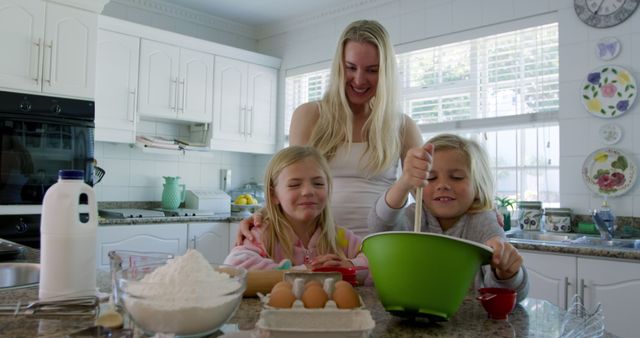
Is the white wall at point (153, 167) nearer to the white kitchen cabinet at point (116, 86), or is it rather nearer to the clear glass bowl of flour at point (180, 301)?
the white kitchen cabinet at point (116, 86)

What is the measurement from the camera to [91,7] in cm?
299

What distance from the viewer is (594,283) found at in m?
2.09

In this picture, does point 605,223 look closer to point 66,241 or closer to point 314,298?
point 314,298

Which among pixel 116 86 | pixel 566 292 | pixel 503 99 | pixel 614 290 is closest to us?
pixel 614 290

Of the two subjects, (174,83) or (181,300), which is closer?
(181,300)

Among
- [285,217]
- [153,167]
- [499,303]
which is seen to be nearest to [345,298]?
[499,303]

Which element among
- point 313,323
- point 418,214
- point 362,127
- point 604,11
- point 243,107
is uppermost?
point 604,11

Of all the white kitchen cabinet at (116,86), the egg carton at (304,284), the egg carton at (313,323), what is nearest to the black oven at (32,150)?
the white kitchen cabinet at (116,86)

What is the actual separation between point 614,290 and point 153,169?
10.1 ft

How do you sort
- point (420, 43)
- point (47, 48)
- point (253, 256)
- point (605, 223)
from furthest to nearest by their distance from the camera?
1. point (420, 43)
2. point (47, 48)
3. point (605, 223)
4. point (253, 256)

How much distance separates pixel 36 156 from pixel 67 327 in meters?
2.41

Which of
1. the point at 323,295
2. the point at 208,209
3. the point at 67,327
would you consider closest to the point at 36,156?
the point at 208,209

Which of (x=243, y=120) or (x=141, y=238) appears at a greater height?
(x=243, y=120)

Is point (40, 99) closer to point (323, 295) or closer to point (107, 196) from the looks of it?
point (107, 196)
